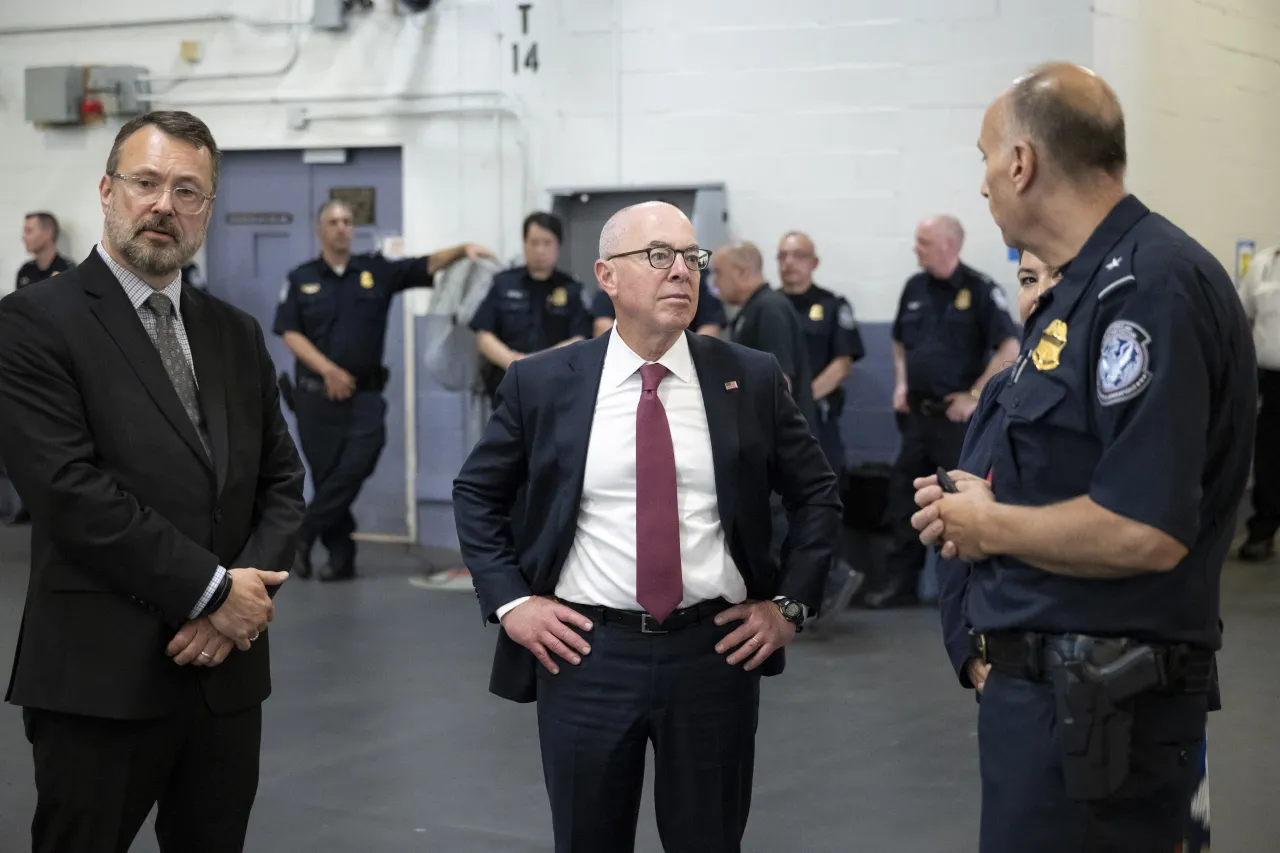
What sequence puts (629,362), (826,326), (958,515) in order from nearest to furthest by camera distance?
(958,515)
(629,362)
(826,326)

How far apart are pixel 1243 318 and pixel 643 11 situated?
5.78 m

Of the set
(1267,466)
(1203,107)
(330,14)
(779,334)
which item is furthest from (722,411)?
(330,14)

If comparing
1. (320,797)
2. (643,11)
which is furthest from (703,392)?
(643,11)

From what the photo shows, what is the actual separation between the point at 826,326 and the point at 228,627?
474cm

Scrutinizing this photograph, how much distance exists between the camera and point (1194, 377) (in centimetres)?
183

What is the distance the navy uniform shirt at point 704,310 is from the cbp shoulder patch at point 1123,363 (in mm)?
4569

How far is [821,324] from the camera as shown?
22.2 feet

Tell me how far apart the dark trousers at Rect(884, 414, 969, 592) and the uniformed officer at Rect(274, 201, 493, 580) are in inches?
89.2

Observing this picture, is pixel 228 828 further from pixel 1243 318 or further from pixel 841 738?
pixel 841 738

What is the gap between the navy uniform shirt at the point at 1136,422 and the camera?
5.98ft

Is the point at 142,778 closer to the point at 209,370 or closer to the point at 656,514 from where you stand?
the point at 209,370

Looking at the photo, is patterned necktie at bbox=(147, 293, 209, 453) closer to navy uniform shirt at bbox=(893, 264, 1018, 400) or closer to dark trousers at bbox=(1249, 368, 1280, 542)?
navy uniform shirt at bbox=(893, 264, 1018, 400)

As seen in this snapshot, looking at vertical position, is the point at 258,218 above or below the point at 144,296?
above

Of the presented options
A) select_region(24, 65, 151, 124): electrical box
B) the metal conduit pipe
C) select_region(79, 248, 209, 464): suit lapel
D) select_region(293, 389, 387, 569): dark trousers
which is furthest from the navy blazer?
select_region(24, 65, 151, 124): electrical box
